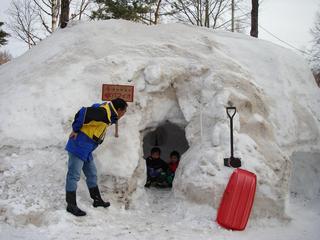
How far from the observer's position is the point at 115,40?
275 inches

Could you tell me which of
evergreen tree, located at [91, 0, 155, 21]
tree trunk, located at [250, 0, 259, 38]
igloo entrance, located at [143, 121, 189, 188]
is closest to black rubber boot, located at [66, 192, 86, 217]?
igloo entrance, located at [143, 121, 189, 188]

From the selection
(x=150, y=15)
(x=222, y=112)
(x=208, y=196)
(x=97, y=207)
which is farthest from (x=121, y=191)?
(x=150, y=15)

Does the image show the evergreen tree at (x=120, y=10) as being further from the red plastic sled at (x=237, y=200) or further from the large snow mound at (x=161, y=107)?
the red plastic sled at (x=237, y=200)

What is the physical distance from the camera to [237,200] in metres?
4.76

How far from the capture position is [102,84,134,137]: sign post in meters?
5.55

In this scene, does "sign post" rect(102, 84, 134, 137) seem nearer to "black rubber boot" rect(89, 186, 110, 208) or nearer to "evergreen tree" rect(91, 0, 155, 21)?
"black rubber boot" rect(89, 186, 110, 208)

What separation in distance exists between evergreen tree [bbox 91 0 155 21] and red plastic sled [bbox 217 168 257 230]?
45.8ft

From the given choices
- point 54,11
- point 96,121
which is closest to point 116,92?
point 96,121

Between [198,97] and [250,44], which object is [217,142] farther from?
[250,44]

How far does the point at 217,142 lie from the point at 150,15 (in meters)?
17.0

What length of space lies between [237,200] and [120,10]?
1415 centimetres

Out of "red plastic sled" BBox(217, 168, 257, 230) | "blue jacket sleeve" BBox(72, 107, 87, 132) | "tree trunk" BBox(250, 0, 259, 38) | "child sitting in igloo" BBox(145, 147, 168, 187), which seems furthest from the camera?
"tree trunk" BBox(250, 0, 259, 38)

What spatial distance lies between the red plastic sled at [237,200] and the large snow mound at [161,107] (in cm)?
15

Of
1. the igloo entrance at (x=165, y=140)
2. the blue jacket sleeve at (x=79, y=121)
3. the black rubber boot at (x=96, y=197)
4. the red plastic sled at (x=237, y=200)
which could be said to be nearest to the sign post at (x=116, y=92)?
the blue jacket sleeve at (x=79, y=121)
